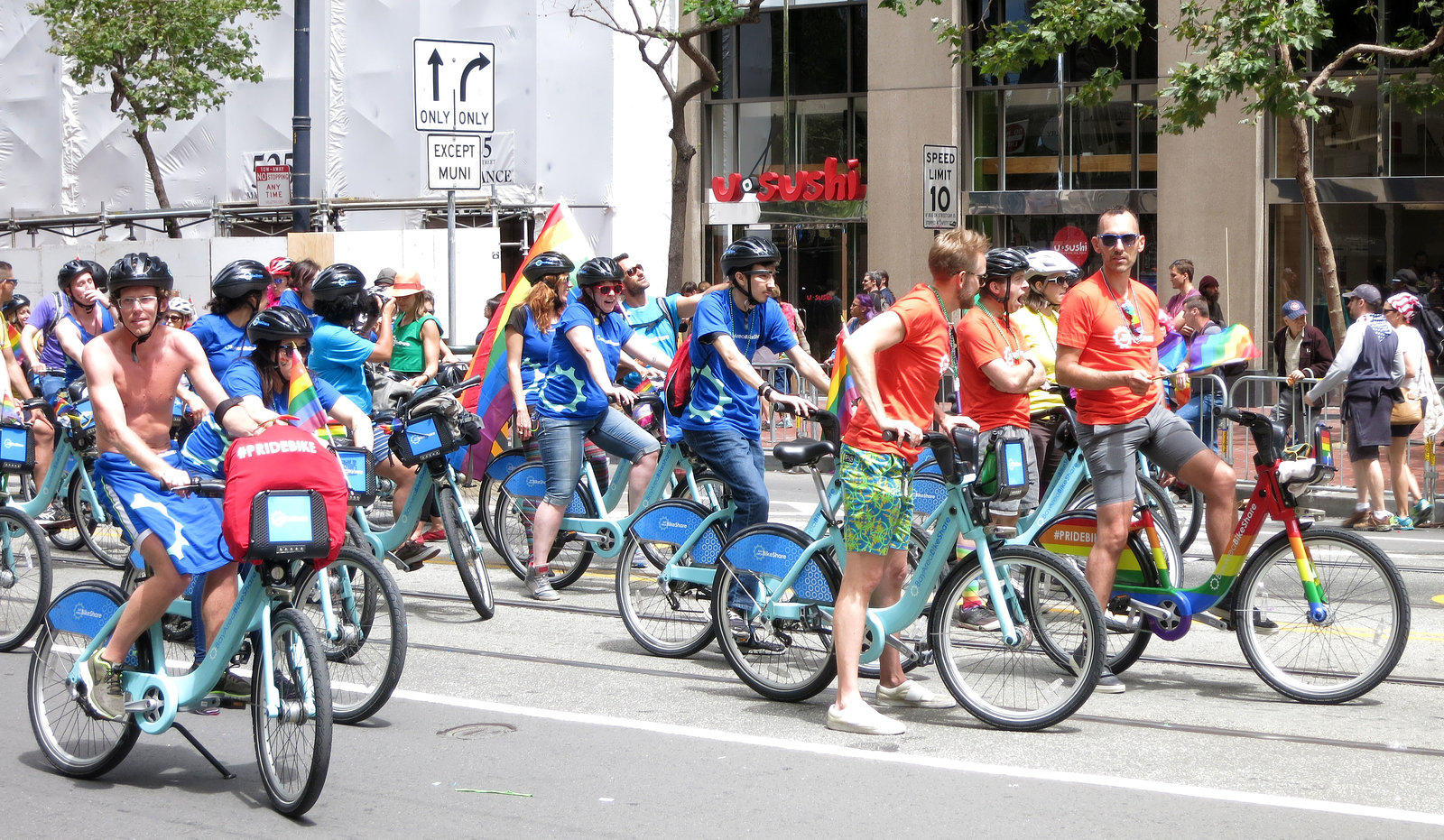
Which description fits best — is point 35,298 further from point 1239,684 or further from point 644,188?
point 1239,684

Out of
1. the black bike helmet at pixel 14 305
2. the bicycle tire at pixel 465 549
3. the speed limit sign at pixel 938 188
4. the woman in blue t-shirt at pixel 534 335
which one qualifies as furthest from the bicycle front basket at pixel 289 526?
the speed limit sign at pixel 938 188

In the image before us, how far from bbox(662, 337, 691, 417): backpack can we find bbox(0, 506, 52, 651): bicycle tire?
299cm

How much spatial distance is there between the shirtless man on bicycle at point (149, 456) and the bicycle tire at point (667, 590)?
2.30 metres

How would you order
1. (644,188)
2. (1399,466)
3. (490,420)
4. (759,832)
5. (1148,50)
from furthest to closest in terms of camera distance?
(644,188), (1148,50), (1399,466), (490,420), (759,832)

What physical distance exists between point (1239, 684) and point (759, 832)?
2871 millimetres

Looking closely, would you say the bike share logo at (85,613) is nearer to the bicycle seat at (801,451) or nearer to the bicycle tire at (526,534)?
the bicycle seat at (801,451)

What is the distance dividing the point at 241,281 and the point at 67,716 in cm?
179

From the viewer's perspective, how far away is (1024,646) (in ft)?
19.8

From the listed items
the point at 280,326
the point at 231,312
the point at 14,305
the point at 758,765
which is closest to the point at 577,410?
the point at 231,312

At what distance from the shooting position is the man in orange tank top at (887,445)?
6.02 meters

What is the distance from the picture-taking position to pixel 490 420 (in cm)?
1067

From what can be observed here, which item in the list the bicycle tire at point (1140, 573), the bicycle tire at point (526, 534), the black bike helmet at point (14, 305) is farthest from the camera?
the black bike helmet at point (14, 305)

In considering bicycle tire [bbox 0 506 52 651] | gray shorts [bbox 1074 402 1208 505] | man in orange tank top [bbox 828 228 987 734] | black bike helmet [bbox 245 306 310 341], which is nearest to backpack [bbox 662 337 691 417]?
man in orange tank top [bbox 828 228 987 734]

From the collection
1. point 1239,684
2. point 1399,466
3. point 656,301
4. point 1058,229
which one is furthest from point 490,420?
point 1058,229
